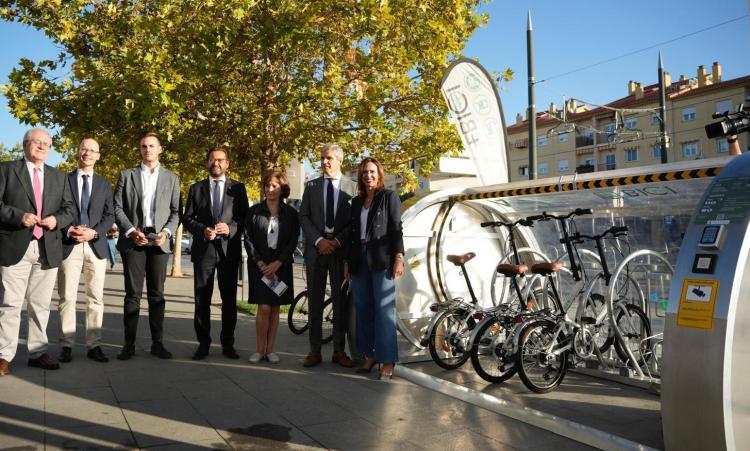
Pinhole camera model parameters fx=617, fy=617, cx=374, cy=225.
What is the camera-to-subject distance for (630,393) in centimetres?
544

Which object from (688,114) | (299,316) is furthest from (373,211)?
(688,114)

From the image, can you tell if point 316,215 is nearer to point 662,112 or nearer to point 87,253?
point 87,253

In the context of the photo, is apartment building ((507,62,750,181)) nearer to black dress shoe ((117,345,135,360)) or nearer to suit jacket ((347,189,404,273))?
suit jacket ((347,189,404,273))

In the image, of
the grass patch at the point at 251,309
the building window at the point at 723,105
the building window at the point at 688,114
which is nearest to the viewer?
the grass patch at the point at 251,309

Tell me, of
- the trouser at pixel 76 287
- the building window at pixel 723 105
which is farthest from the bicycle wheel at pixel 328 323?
the building window at pixel 723 105

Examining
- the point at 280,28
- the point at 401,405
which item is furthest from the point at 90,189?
the point at 280,28

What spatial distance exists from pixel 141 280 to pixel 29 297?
103 centimetres

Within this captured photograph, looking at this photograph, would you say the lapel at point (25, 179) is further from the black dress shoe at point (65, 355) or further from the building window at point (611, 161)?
the building window at point (611, 161)

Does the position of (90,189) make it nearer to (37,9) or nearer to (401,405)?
(401,405)

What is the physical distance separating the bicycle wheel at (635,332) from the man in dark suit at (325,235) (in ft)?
8.61

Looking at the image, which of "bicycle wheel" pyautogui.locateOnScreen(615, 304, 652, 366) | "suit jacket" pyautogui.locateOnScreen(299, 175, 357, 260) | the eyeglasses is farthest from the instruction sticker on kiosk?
the eyeglasses

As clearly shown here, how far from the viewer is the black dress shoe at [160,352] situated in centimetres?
638

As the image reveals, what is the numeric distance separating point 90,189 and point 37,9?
5983 millimetres

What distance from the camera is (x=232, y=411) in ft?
14.9
